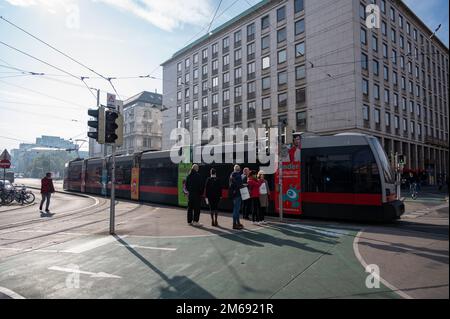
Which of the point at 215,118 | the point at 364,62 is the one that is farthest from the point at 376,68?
the point at 215,118

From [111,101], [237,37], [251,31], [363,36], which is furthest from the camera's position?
[237,37]

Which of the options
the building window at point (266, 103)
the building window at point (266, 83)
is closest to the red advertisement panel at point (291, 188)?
the building window at point (266, 103)

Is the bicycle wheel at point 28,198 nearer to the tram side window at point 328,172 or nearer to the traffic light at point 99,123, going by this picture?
the traffic light at point 99,123

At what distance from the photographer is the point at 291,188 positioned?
10211 millimetres

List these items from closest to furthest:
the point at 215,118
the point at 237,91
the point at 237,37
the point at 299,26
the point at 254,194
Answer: the point at 254,194 → the point at 299,26 → the point at 237,91 → the point at 237,37 → the point at 215,118

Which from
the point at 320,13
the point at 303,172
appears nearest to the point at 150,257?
the point at 303,172

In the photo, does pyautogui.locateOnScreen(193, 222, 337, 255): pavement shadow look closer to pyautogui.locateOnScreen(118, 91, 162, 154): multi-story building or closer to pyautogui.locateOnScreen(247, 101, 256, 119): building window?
pyautogui.locateOnScreen(247, 101, 256, 119): building window

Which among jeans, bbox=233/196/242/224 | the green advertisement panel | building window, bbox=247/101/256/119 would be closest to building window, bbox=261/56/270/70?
building window, bbox=247/101/256/119

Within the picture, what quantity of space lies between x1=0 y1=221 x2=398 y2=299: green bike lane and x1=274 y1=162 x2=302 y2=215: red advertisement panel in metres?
2.99

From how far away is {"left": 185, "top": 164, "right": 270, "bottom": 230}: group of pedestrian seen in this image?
8.30m

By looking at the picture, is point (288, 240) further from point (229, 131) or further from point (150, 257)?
point (229, 131)

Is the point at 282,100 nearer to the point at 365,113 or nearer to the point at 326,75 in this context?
the point at 326,75

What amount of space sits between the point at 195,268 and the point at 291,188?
6.33m
